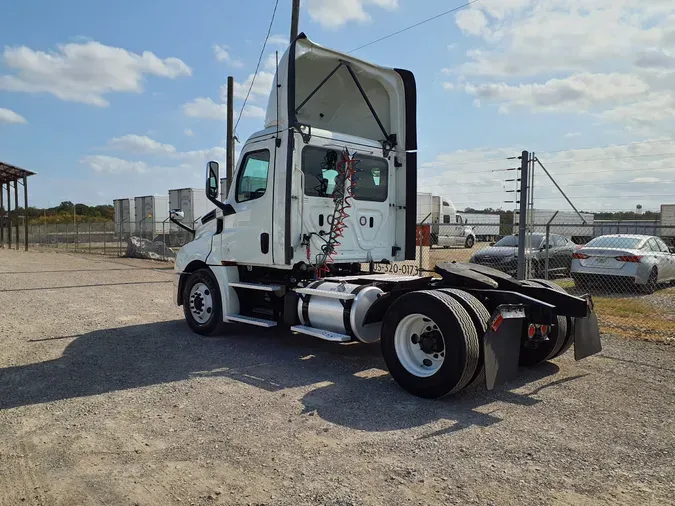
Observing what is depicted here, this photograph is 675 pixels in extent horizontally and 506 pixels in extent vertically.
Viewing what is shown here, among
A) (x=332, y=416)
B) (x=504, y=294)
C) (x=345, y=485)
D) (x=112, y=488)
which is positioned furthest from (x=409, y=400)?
(x=112, y=488)

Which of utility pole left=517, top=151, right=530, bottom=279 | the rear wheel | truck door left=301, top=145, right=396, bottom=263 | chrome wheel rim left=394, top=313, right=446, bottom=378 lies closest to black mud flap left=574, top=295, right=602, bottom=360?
chrome wheel rim left=394, top=313, right=446, bottom=378

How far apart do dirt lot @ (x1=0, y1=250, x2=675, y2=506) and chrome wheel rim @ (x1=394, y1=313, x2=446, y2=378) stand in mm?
345

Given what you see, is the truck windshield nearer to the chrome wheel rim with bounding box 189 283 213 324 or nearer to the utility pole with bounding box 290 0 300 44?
the chrome wheel rim with bounding box 189 283 213 324

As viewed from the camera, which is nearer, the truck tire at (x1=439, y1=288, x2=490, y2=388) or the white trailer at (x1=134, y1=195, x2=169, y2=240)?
the truck tire at (x1=439, y1=288, x2=490, y2=388)

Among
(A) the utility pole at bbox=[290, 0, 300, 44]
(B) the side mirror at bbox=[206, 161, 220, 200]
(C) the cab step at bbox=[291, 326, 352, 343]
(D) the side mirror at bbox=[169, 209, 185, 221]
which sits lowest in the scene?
(C) the cab step at bbox=[291, 326, 352, 343]

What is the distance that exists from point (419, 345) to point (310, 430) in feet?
5.04

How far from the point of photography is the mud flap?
565 centimetres

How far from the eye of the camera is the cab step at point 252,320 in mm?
7211

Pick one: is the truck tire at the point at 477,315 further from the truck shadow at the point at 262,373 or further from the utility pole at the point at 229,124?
the utility pole at the point at 229,124

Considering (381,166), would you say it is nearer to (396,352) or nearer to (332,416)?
(396,352)

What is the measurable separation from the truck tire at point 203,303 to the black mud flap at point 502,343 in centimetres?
431

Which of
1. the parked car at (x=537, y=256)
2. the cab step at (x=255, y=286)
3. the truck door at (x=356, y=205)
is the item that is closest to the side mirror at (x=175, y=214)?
the cab step at (x=255, y=286)

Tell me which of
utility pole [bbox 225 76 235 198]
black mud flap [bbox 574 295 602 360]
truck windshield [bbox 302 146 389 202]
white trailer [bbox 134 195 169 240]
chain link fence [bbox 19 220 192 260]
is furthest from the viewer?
white trailer [bbox 134 195 169 240]

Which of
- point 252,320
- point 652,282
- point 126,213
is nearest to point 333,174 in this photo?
point 252,320
